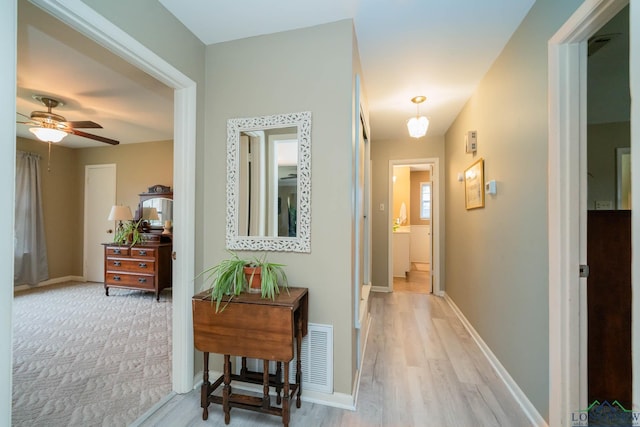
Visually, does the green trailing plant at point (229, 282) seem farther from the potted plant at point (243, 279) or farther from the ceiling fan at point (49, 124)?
the ceiling fan at point (49, 124)

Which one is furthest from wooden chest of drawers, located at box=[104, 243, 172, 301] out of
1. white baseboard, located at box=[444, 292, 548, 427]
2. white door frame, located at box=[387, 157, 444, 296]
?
white baseboard, located at box=[444, 292, 548, 427]

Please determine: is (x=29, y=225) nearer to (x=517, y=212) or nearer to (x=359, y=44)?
(x=359, y=44)

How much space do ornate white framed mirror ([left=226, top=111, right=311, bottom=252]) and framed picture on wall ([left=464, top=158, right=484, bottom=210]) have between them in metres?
1.62

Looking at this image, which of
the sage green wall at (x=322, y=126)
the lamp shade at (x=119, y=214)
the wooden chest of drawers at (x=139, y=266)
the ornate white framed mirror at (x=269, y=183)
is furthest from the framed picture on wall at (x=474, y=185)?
the lamp shade at (x=119, y=214)

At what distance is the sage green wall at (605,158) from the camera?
241cm

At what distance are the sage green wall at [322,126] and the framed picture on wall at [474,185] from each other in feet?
4.66

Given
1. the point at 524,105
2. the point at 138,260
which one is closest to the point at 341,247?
the point at 524,105

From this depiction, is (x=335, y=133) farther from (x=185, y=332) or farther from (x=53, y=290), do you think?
(x=53, y=290)

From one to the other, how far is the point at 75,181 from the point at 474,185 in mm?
6252

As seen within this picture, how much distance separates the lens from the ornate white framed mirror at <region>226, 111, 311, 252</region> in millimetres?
1721

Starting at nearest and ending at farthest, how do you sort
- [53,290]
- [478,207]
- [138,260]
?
[478,207] < [138,260] < [53,290]

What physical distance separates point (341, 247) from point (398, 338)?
4.85 feet

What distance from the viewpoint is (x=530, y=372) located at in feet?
5.15

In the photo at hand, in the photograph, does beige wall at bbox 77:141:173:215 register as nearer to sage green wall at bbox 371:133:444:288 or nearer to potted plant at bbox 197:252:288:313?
sage green wall at bbox 371:133:444:288
